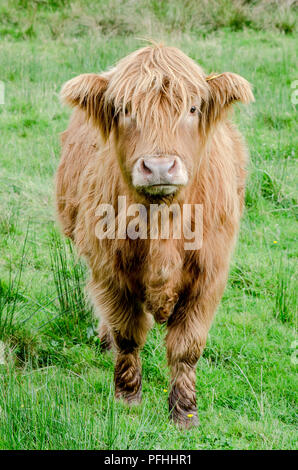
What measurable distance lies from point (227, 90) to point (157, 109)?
14.6 inches

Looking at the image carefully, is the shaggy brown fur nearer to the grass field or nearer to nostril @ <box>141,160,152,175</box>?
nostril @ <box>141,160,152,175</box>

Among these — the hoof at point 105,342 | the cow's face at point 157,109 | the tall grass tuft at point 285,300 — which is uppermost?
the cow's face at point 157,109

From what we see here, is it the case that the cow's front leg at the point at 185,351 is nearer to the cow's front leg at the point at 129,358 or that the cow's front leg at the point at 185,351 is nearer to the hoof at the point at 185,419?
the hoof at the point at 185,419

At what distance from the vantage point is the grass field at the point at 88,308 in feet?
9.48

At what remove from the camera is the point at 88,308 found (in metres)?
3.93

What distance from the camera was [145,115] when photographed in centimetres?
275

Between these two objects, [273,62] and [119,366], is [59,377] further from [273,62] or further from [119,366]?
[273,62]

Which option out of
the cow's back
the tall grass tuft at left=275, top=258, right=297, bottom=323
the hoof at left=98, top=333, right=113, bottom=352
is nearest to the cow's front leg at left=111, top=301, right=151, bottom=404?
the hoof at left=98, top=333, right=113, bottom=352

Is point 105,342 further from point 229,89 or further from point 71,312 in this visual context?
point 229,89

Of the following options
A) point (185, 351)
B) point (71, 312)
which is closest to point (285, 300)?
point (185, 351)

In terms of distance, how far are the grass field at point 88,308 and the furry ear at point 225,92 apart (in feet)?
1.70

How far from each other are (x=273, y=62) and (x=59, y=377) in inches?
235

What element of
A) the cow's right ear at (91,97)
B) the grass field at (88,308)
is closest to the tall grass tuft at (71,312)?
the grass field at (88,308)

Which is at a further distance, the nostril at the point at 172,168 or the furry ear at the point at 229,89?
the furry ear at the point at 229,89
